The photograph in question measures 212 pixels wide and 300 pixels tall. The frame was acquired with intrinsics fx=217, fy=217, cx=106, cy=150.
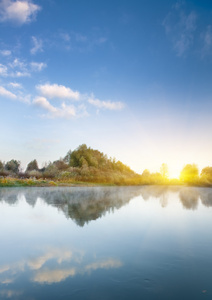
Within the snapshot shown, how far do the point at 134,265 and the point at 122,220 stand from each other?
4.11 meters

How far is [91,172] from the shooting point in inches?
2261

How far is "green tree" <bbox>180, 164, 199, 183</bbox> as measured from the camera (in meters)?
76.2

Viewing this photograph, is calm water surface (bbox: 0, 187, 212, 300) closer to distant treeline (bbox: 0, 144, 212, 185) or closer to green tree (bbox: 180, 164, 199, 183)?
distant treeline (bbox: 0, 144, 212, 185)

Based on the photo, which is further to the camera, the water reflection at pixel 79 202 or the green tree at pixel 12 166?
the green tree at pixel 12 166

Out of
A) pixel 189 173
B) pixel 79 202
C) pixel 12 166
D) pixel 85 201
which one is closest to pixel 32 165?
pixel 12 166

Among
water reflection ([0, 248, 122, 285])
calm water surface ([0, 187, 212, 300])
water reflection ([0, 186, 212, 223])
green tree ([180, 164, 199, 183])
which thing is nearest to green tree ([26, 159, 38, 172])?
green tree ([180, 164, 199, 183])

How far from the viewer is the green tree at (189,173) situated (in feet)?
250

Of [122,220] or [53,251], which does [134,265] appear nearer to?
[53,251]

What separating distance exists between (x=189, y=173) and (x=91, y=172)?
41.0 metres

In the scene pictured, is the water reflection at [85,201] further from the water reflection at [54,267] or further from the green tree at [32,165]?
the green tree at [32,165]

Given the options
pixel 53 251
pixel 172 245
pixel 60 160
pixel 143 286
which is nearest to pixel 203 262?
pixel 172 245

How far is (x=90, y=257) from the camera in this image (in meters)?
4.15

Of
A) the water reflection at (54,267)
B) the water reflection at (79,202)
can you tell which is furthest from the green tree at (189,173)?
the water reflection at (54,267)

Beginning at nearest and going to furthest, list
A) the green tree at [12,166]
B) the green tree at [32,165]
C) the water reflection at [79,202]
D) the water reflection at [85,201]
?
1. the water reflection at [79,202]
2. the water reflection at [85,201]
3. the green tree at [12,166]
4. the green tree at [32,165]
